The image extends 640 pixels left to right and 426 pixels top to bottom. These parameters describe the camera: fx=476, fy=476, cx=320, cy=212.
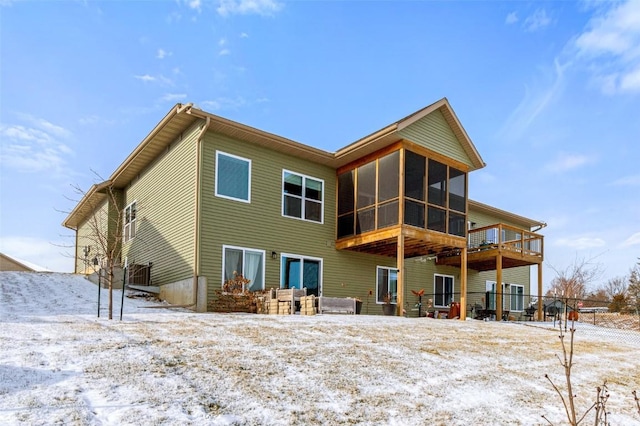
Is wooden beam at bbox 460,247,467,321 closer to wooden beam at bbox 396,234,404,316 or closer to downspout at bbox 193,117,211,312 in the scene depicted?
wooden beam at bbox 396,234,404,316

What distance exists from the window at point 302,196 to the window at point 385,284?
3320mm

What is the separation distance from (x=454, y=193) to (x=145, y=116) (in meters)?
11.8

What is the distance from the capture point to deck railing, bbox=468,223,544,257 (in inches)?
725

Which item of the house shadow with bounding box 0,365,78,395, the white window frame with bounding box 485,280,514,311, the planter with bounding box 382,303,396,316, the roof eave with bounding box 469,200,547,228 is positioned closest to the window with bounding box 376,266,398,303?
the planter with bounding box 382,303,396,316

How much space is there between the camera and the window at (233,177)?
531 inches

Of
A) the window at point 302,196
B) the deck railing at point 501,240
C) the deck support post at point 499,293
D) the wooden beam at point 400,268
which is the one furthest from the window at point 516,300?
the window at point 302,196

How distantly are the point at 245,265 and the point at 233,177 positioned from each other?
2.57 metres

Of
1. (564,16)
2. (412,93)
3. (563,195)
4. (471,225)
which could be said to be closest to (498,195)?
(563,195)

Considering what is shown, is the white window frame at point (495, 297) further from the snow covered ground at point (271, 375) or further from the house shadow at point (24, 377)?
the house shadow at point (24, 377)

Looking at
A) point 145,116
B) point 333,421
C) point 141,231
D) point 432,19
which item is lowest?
point 333,421

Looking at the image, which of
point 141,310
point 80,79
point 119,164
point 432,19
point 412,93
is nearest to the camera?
point 141,310

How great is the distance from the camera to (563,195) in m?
24.3

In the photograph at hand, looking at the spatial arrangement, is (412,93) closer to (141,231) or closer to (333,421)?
(141,231)

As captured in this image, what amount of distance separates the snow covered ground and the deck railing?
9437 millimetres
